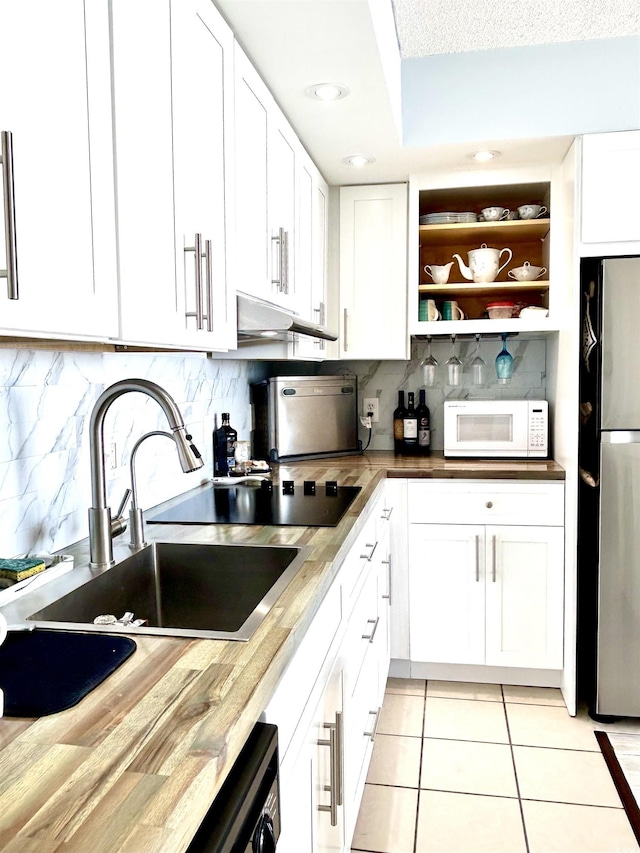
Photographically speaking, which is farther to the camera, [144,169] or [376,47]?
[376,47]

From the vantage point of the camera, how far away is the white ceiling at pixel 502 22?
7.43 feet

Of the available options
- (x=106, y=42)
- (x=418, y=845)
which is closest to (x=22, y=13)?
(x=106, y=42)

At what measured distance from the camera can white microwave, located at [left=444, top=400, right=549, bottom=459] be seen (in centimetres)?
297

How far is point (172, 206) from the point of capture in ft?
4.42

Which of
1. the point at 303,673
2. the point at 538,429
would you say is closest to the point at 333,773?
the point at 303,673

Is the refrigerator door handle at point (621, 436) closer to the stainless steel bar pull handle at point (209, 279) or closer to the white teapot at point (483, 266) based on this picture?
the white teapot at point (483, 266)

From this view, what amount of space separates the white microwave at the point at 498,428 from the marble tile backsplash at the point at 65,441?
1.29 m

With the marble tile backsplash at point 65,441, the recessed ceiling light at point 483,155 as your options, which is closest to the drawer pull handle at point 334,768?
the marble tile backsplash at point 65,441

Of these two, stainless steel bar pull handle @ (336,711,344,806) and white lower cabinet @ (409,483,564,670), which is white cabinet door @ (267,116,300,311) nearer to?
white lower cabinet @ (409,483,564,670)

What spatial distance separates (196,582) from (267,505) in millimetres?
544

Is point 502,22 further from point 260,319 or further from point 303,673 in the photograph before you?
point 303,673

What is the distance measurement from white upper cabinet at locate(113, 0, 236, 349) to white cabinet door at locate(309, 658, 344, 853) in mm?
805

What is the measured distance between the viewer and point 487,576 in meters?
2.81

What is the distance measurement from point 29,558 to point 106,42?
38.2 inches
